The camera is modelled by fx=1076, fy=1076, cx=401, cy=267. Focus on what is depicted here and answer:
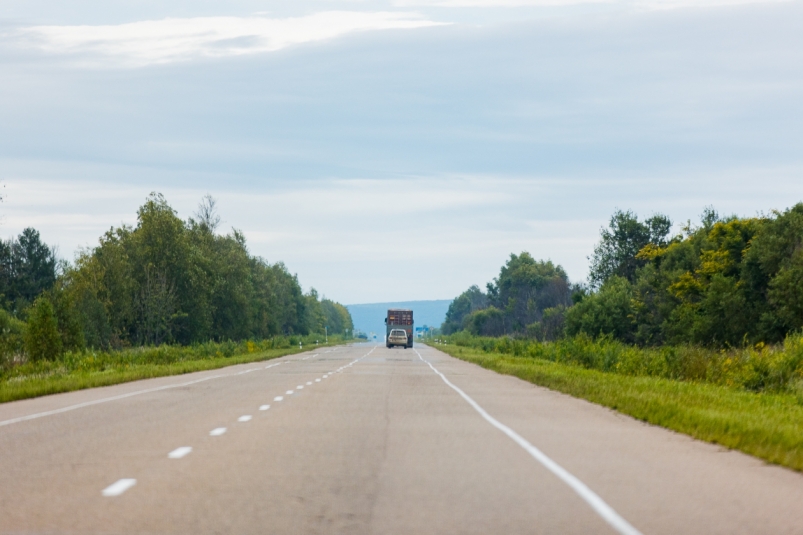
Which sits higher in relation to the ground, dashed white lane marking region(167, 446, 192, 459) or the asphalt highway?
dashed white lane marking region(167, 446, 192, 459)

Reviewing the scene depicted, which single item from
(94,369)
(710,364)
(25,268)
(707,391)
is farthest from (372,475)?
(25,268)

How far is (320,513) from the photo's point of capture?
8227 mm

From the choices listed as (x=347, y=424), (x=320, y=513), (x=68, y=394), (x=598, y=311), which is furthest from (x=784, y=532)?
(x=598, y=311)

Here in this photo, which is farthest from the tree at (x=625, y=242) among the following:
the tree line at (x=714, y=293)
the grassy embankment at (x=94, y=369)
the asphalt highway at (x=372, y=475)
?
the asphalt highway at (x=372, y=475)

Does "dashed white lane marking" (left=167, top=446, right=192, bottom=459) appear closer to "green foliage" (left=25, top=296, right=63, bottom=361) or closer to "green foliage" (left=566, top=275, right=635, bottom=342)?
"green foliage" (left=25, top=296, right=63, bottom=361)

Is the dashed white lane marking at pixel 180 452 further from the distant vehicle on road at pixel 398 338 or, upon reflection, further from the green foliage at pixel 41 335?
the distant vehicle on road at pixel 398 338

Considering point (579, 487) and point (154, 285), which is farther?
point (154, 285)

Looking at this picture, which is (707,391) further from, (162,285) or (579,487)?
(162,285)

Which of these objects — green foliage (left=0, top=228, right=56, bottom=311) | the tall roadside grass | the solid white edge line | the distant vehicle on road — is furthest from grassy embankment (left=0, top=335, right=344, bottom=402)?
green foliage (left=0, top=228, right=56, bottom=311)

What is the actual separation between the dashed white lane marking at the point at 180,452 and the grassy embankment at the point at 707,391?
21.6ft

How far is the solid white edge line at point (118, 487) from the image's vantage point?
9.15 m

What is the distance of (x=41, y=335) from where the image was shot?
4638 centimetres

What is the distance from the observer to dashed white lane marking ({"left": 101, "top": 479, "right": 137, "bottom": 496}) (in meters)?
9.15

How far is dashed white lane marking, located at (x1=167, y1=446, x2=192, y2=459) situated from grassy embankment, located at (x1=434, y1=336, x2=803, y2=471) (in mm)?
6572
